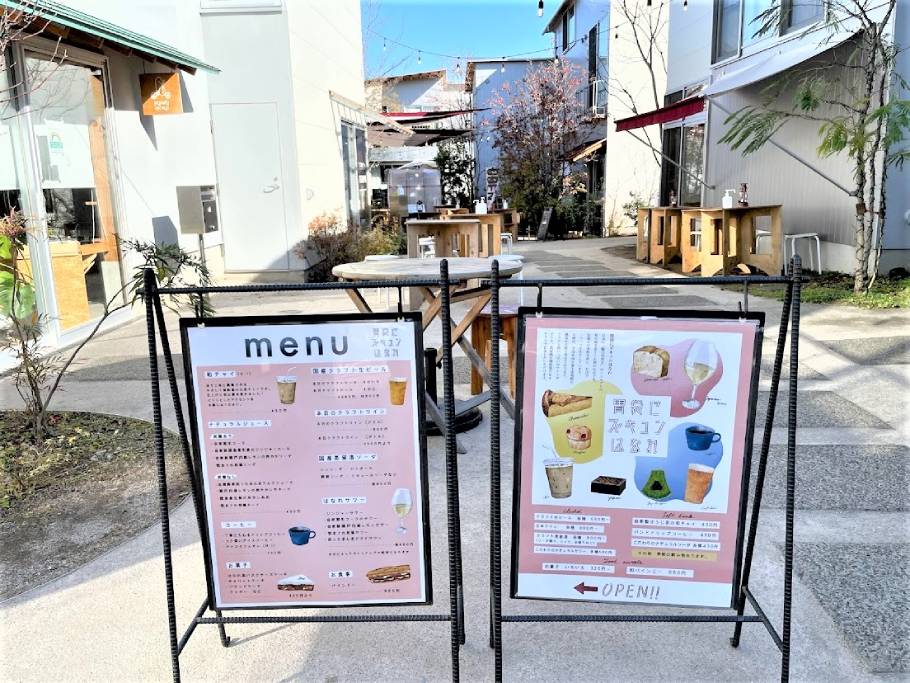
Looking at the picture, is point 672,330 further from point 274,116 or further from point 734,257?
point 274,116

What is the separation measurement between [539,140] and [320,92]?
367 inches

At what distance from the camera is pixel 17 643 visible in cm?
247

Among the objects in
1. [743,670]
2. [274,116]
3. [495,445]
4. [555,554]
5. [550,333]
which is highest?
[274,116]

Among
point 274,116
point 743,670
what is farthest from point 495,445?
point 274,116

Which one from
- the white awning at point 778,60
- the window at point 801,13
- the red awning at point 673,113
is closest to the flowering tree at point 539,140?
the red awning at point 673,113

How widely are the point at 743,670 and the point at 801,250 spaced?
875cm

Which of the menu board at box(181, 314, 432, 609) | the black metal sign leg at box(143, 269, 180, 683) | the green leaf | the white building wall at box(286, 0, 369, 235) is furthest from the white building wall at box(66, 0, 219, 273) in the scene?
the menu board at box(181, 314, 432, 609)

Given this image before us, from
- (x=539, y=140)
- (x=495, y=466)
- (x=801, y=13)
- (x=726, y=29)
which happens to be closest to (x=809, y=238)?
(x=801, y=13)

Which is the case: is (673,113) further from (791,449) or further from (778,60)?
(791,449)

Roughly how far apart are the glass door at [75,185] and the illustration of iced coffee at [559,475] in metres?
5.92

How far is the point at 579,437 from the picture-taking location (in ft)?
7.13

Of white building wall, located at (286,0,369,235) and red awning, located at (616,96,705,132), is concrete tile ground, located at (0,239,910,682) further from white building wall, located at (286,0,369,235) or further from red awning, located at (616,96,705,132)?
white building wall, located at (286,0,369,235)

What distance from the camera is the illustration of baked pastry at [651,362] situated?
2.09 meters

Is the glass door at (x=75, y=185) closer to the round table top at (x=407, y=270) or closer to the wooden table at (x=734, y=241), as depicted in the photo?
the round table top at (x=407, y=270)
